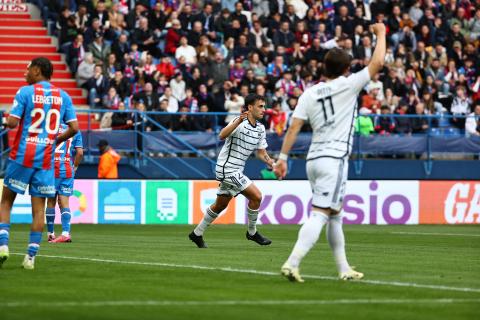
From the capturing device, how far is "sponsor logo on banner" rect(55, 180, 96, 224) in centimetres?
2784

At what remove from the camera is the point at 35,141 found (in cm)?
1275

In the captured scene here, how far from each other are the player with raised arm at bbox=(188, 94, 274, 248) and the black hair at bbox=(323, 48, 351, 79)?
6256 mm

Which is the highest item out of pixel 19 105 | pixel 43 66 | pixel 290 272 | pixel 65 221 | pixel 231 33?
pixel 43 66

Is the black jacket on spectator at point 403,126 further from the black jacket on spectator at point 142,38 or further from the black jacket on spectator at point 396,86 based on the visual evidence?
the black jacket on spectator at point 142,38

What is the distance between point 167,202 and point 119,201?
3.89 feet

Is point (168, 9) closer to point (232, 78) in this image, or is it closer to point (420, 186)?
point (232, 78)

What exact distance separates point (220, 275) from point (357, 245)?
7074 millimetres

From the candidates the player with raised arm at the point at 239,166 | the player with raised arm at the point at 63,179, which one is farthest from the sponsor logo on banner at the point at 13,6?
the player with raised arm at the point at 239,166

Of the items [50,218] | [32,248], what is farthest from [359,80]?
[50,218]

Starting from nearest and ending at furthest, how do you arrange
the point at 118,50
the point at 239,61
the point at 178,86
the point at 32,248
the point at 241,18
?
the point at 32,248, the point at 178,86, the point at 118,50, the point at 239,61, the point at 241,18

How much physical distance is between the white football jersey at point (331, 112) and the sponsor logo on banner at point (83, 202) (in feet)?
55.2

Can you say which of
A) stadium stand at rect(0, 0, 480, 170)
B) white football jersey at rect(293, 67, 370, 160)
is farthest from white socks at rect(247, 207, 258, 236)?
stadium stand at rect(0, 0, 480, 170)

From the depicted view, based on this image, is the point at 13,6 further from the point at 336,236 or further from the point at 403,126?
the point at 336,236

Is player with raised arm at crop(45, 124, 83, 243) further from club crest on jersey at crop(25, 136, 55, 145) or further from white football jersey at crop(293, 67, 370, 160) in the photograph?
white football jersey at crop(293, 67, 370, 160)
